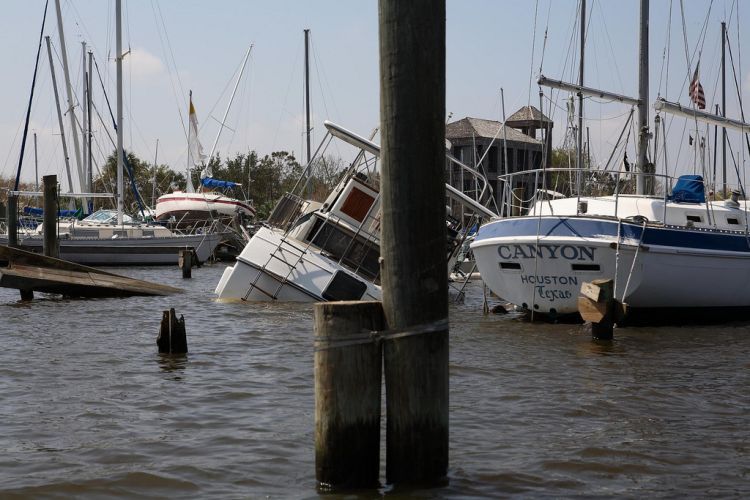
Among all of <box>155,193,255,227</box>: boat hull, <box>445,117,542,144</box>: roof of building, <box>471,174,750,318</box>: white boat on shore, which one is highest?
<box>445,117,542,144</box>: roof of building

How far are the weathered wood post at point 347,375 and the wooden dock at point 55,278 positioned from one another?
16.4 meters

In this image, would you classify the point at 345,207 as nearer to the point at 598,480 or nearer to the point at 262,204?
the point at 598,480

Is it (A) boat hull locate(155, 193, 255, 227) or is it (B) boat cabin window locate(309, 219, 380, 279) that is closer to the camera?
(B) boat cabin window locate(309, 219, 380, 279)

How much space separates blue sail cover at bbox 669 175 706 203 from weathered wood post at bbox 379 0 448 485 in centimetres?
1403

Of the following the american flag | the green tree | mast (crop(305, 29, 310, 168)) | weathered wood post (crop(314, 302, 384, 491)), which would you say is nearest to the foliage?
the green tree

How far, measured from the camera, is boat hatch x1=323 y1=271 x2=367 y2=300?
836 inches

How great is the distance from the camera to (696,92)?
2773 centimetres

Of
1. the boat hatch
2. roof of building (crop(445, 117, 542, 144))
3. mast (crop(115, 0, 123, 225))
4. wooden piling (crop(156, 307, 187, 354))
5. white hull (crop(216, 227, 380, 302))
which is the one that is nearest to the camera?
wooden piling (crop(156, 307, 187, 354))

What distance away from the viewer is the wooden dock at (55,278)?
20906 millimetres

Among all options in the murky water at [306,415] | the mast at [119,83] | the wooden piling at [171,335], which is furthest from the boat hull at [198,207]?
the wooden piling at [171,335]

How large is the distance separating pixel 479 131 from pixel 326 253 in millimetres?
51514

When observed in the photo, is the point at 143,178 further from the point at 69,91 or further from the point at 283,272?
the point at 283,272

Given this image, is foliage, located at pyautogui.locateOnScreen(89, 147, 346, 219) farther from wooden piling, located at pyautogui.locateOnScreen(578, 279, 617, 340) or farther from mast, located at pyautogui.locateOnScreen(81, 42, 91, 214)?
wooden piling, located at pyautogui.locateOnScreen(578, 279, 617, 340)

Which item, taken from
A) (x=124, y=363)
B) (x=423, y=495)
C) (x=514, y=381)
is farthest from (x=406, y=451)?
(x=124, y=363)
